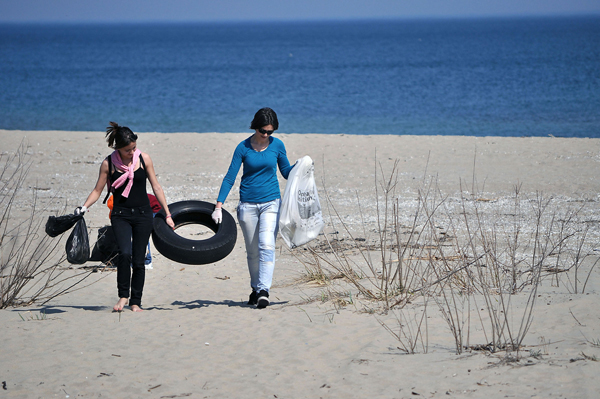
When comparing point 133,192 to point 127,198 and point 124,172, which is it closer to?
point 127,198

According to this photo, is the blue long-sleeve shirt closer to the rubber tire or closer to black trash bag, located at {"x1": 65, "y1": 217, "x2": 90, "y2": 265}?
the rubber tire

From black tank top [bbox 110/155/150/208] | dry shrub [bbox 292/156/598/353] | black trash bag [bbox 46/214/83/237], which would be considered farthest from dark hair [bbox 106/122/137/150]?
dry shrub [bbox 292/156/598/353]

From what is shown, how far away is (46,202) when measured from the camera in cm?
980

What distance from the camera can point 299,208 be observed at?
5.45 meters

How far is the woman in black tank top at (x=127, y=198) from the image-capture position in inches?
198

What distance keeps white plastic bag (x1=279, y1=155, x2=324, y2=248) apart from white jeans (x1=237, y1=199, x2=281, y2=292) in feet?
0.30

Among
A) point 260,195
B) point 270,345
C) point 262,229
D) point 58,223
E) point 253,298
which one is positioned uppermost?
point 260,195

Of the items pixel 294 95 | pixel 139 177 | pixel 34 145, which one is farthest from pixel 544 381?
pixel 294 95

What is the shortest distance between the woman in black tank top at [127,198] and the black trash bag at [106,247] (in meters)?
0.17

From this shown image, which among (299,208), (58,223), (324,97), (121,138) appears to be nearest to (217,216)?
(299,208)

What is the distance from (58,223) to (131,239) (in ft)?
2.09

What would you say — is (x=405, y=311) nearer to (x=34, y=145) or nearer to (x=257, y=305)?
(x=257, y=305)

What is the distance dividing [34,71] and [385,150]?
49.4 m

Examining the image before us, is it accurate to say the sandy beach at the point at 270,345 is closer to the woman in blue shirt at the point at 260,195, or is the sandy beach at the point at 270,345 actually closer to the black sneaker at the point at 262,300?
the black sneaker at the point at 262,300
